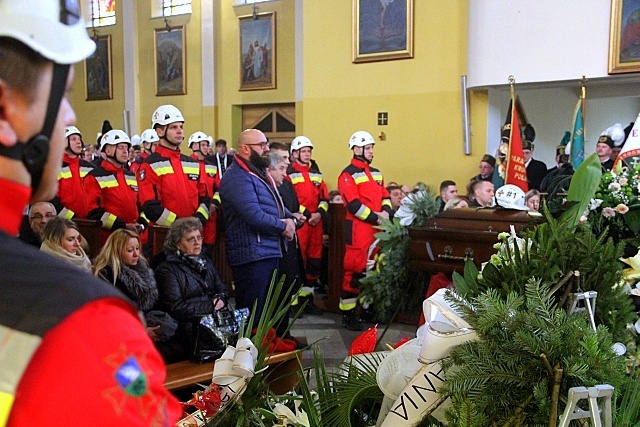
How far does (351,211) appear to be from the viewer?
617cm

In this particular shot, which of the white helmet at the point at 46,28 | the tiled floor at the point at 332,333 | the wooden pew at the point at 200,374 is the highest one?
the white helmet at the point at 46,28

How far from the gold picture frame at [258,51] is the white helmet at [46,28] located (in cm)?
1151

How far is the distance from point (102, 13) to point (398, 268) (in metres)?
11.6

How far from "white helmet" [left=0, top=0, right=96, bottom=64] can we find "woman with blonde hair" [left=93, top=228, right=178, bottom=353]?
10.2 feet

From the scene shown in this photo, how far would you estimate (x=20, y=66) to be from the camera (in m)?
0.64

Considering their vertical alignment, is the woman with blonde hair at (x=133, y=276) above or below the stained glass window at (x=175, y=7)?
below

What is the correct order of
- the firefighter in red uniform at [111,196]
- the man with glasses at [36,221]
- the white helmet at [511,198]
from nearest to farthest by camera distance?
the white helmet at [511,198] → the man with glasses at [36,221] → the firefighter in red uniform at [111,196]

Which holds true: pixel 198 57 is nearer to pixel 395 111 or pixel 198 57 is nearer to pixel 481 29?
pixel 395 111

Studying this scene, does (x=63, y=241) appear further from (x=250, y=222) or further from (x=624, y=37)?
(x=624, y=37)

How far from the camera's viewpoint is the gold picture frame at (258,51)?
12.0m

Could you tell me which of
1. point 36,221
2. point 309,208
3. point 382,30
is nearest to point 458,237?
A: point 36,221

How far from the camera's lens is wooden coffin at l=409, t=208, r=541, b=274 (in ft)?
9.41

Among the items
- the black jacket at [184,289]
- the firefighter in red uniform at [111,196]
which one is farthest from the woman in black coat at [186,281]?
the firefighter in red uniform at [111,196]

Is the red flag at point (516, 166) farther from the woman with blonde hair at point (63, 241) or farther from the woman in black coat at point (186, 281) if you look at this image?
the woman with blonde hair at point (63, 241)
